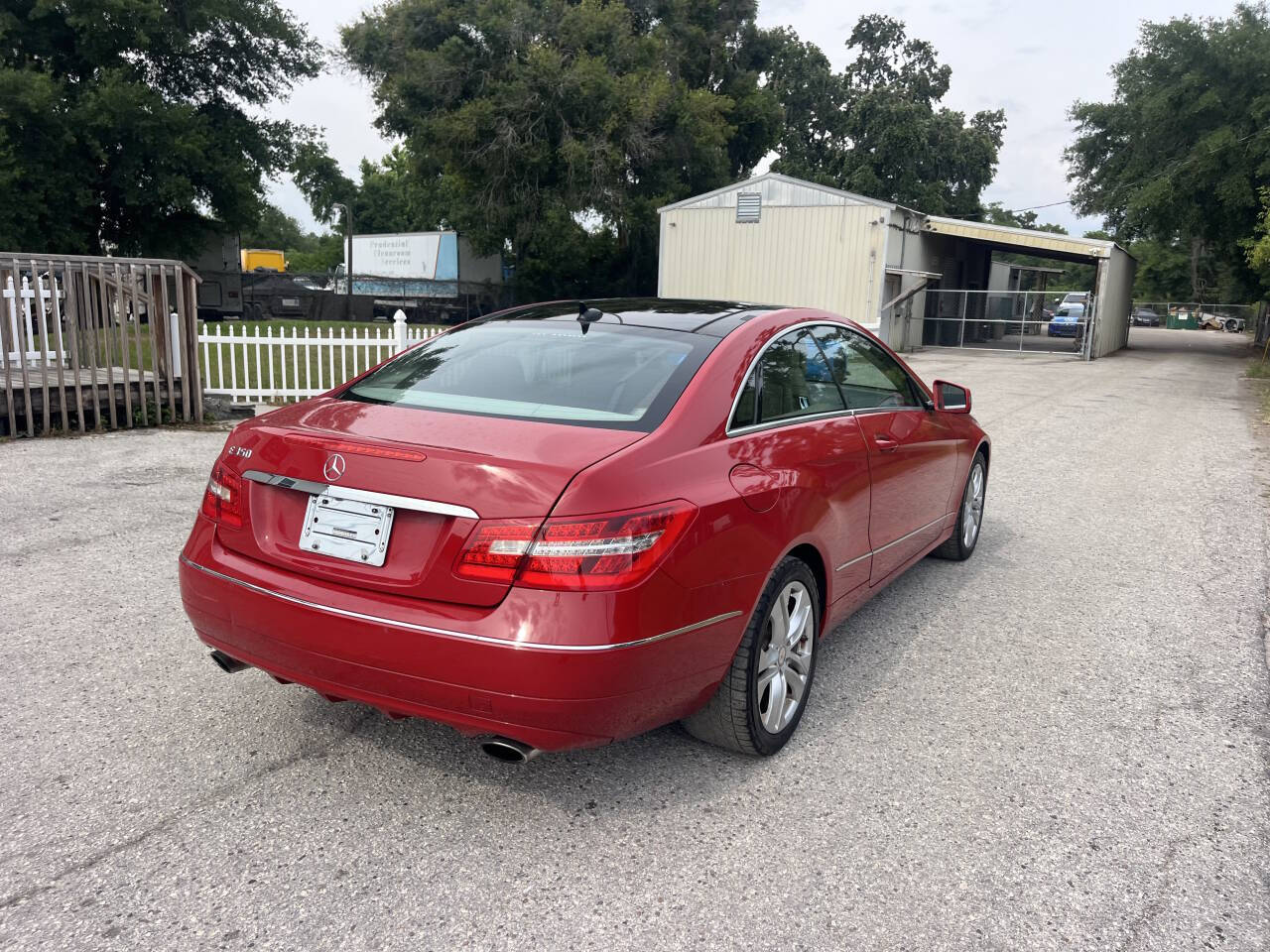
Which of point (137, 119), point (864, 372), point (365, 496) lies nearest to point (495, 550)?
point (365, 496)

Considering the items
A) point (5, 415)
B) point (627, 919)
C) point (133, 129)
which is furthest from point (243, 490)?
point (133, 129)

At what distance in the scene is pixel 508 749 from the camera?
8.54ft

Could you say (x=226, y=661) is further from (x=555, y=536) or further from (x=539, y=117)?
(x=539, y=117)

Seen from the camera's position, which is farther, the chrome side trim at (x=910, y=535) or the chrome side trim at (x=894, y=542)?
the chrome side trim at (x=910, y=535)

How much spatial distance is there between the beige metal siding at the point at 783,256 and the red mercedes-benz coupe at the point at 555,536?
23470mm

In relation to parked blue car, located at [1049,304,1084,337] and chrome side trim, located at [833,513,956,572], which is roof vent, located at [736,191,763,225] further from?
chrome side trim, located at [833,513,956,572]

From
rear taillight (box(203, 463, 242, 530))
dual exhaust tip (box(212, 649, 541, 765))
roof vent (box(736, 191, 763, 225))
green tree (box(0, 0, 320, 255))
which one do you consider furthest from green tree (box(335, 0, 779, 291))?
dual exhaust tip (box(212, 649, 541, 765))

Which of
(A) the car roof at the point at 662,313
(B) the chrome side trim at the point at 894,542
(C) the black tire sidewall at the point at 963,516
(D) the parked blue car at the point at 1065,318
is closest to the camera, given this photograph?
(A) the car roof at the point at 662,313

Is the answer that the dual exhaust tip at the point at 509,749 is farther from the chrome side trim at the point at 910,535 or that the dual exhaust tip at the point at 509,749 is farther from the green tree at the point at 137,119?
the green tree at the point at 137,119

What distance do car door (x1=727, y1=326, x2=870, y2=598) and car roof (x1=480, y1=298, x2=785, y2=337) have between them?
0.20 metres

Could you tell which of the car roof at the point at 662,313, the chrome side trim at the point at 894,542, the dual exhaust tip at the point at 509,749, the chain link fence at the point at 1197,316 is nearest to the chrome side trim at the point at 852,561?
the chrome side trim at the point at 894,542

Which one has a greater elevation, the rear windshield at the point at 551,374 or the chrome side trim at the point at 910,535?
the rear windshield at the point at 551,374

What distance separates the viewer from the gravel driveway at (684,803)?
94.0 inches

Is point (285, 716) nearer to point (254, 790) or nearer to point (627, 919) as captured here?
point (254, 790)
